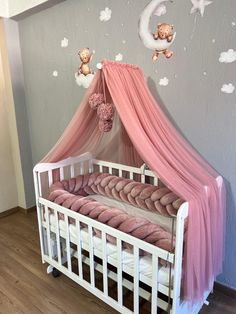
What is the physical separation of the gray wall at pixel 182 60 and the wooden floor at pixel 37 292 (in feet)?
3.09

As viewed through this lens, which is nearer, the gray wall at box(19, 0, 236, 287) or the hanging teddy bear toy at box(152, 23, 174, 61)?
the gray wall at box(19, 0, 236, 287)

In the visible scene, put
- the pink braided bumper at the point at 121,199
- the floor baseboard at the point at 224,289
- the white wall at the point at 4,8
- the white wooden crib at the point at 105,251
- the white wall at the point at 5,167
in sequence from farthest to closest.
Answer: the white wall at the point at 5,167 < the white wall at the point at 4,8 < the floor baseboard at the point at 224,289 < the pink braided bumper at the point at 121,199 < the white wooden crib at the point at 105,251

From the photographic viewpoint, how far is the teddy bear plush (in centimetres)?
212

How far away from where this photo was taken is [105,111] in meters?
1.66

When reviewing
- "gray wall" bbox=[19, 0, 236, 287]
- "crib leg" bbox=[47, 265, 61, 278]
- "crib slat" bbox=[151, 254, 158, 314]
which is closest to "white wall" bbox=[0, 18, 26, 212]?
"gray wall" bbox=[19, 0, 236, 287]

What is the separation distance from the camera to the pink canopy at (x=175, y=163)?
1380mm

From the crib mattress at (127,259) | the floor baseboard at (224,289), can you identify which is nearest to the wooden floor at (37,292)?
the floor baseboard at (224,289)

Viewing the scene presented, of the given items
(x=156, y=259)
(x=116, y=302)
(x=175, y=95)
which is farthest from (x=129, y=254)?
(x=175, y=95)

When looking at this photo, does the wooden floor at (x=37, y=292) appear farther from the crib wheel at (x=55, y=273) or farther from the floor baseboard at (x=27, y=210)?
the floor baseboard at (x=27, y=210)

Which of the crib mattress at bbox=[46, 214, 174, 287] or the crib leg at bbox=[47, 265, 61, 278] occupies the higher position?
the crib mattress at bbox=[46, 214, 174, 287]

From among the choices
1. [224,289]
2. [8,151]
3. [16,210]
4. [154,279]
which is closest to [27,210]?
[16,210]

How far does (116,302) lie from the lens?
1.64 m

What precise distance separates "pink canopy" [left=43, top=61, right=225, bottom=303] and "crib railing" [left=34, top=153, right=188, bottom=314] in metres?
0.11

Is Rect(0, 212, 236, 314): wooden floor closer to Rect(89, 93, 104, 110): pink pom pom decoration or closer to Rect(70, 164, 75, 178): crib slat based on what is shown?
Rect(70, 164, 75, 178): crib slat
